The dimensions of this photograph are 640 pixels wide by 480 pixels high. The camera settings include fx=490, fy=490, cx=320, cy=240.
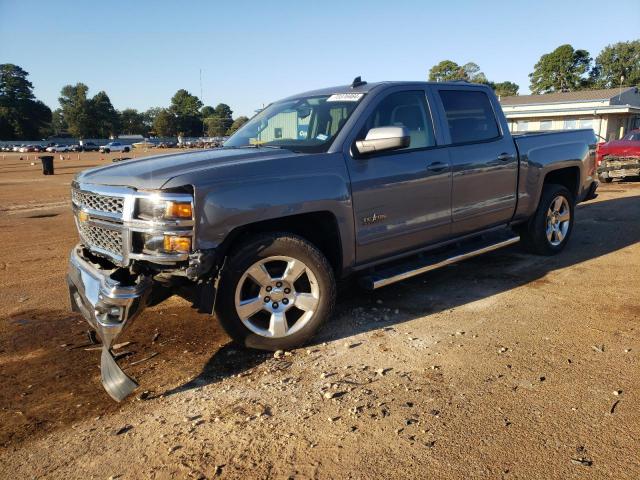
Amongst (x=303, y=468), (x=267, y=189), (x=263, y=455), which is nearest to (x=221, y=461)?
(x=263, y=455)

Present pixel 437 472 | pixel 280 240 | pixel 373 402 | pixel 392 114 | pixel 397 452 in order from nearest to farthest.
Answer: pixel 437 472 < pixel 397 452 < pixel 373 402 < pixel 280 240 < pixel 392 114

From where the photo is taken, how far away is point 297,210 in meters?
3.56

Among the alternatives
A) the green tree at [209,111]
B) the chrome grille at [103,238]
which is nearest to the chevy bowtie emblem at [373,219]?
the chrome grille at [103,238]

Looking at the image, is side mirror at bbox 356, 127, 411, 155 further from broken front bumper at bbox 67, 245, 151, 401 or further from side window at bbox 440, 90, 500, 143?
broken front bumper at bbox 67, 245, 151, 401

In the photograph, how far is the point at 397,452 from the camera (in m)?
2.48

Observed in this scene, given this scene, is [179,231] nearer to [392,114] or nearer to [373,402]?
[373,402]

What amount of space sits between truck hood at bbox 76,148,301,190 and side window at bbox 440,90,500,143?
74.6 inches

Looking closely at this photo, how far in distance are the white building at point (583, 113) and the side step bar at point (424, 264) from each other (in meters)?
29.8

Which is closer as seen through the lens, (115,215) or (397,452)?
(397,452)

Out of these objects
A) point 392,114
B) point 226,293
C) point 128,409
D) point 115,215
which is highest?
point 392,114

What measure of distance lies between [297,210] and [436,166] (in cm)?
158

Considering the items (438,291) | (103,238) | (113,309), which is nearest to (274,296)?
(113,309)

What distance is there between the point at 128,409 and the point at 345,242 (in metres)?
1.92

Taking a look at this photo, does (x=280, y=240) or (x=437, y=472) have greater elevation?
(x=280, y=240)
